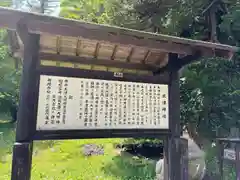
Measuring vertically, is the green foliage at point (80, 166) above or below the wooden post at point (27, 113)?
below

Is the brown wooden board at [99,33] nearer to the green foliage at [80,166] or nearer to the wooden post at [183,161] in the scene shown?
the wooden post at [183,161]

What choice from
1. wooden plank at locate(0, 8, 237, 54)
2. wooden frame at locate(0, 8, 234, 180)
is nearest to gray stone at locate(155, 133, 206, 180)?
wooden frame at locate(0, 8, 234, 180)

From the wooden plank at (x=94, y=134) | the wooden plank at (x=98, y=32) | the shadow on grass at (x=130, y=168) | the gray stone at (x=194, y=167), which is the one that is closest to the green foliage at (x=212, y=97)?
the gray stone at (x=194, y=167)

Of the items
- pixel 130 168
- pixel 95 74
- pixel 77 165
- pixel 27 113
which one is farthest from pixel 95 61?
pixel 77 165

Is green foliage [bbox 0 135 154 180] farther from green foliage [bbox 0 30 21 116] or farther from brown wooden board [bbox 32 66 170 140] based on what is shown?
green foliage [bbox 0 30 21 116]

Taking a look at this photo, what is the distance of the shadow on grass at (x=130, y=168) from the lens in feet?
20.4

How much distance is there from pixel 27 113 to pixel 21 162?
585 millimetres

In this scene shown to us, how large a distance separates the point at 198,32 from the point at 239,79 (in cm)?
209

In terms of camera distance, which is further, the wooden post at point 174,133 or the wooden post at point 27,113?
the wooden post at point 174,133

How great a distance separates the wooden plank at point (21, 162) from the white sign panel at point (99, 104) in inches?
12.3

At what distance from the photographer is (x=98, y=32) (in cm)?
307

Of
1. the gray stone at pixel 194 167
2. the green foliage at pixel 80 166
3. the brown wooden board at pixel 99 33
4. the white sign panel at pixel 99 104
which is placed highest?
the brown wooden board at pixel 99 33

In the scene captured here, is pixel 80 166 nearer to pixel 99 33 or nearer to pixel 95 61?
pixel 95 61

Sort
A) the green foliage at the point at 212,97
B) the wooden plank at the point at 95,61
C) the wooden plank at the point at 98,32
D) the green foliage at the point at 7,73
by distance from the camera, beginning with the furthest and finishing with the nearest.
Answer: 1. the green foliage at the point at 7,73
2. the green foliage at the point at 212,97
3. the wooden plank at the point at 95,61
4. the wooden plank at the point at 98,32
